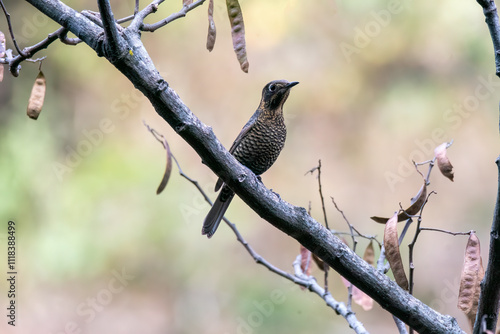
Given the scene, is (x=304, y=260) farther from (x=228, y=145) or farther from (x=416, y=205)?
(x=228, y=145)

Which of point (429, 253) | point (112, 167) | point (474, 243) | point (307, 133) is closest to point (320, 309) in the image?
point (429, 253)

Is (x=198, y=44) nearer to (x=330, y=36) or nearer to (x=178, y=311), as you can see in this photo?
(x=330, y=36)

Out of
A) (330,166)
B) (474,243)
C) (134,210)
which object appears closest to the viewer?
(474,243)

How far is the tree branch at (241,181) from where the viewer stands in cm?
160

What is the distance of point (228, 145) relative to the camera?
5449 millimetres

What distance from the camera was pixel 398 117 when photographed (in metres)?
5.70

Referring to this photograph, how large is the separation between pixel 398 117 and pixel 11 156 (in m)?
3.90

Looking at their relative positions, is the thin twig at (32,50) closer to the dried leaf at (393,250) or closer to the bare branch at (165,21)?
the bare branch at (165,21)
